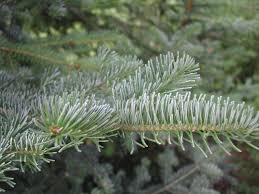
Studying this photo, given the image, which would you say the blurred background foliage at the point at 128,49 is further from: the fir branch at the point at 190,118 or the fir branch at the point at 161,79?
the fir branch at the point at 190,118

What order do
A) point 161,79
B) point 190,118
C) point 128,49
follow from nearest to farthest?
1. point 190,118
2. point 161,79
3. point 128,49

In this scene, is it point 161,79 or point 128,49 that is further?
point 128,49

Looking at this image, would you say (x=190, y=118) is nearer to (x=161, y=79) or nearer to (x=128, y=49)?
(x=161, y=79)

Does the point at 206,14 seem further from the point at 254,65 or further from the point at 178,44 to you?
the point at 254,65

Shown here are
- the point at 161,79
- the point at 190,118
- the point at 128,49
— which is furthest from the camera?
the point at 128,49

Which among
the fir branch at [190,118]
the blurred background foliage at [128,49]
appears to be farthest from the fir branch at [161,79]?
the blurred background foliage at [128,49]

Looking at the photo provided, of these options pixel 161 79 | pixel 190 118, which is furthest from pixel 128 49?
pixel 190 118

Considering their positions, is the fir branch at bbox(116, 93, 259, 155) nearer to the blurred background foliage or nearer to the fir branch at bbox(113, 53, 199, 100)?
the fir branch at bbox(113, 53, 199, 100)

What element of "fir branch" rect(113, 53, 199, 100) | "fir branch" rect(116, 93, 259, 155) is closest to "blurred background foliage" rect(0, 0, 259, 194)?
"fir branch" rect(113, 53, 199, 100)

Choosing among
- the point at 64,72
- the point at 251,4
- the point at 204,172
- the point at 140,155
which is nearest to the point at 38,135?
the point at 64,72
